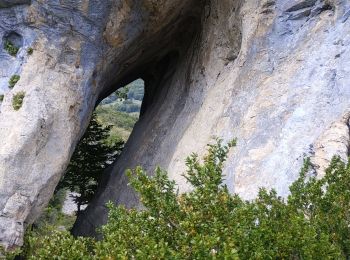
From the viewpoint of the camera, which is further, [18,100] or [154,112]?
[154,112]

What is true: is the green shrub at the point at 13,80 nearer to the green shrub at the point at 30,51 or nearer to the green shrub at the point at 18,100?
the green shrub at the point at 18,100

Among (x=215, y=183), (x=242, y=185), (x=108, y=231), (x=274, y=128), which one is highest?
(x=274, y=128)

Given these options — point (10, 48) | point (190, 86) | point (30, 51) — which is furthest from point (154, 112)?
point (10, 48)

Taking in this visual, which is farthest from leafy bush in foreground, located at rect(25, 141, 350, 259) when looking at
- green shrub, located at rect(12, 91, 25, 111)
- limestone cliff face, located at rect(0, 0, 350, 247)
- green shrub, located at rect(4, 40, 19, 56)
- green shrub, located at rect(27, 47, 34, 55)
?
green shrub, located at rect(4, 40, 19, 56)

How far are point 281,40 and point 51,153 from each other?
6.13m

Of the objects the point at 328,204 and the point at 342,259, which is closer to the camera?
the point at 342,259

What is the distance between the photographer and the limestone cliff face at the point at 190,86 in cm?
887

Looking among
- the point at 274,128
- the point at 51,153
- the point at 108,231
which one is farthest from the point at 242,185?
the point at 51,153

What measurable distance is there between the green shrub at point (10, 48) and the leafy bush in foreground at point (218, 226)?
7096 mm

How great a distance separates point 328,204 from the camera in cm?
568

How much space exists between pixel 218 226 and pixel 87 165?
15663 mm

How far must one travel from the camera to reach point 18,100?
1114cm

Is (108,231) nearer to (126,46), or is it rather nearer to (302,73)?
(302,73)

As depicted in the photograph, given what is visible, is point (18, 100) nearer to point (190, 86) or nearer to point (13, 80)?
point (13, 80)
